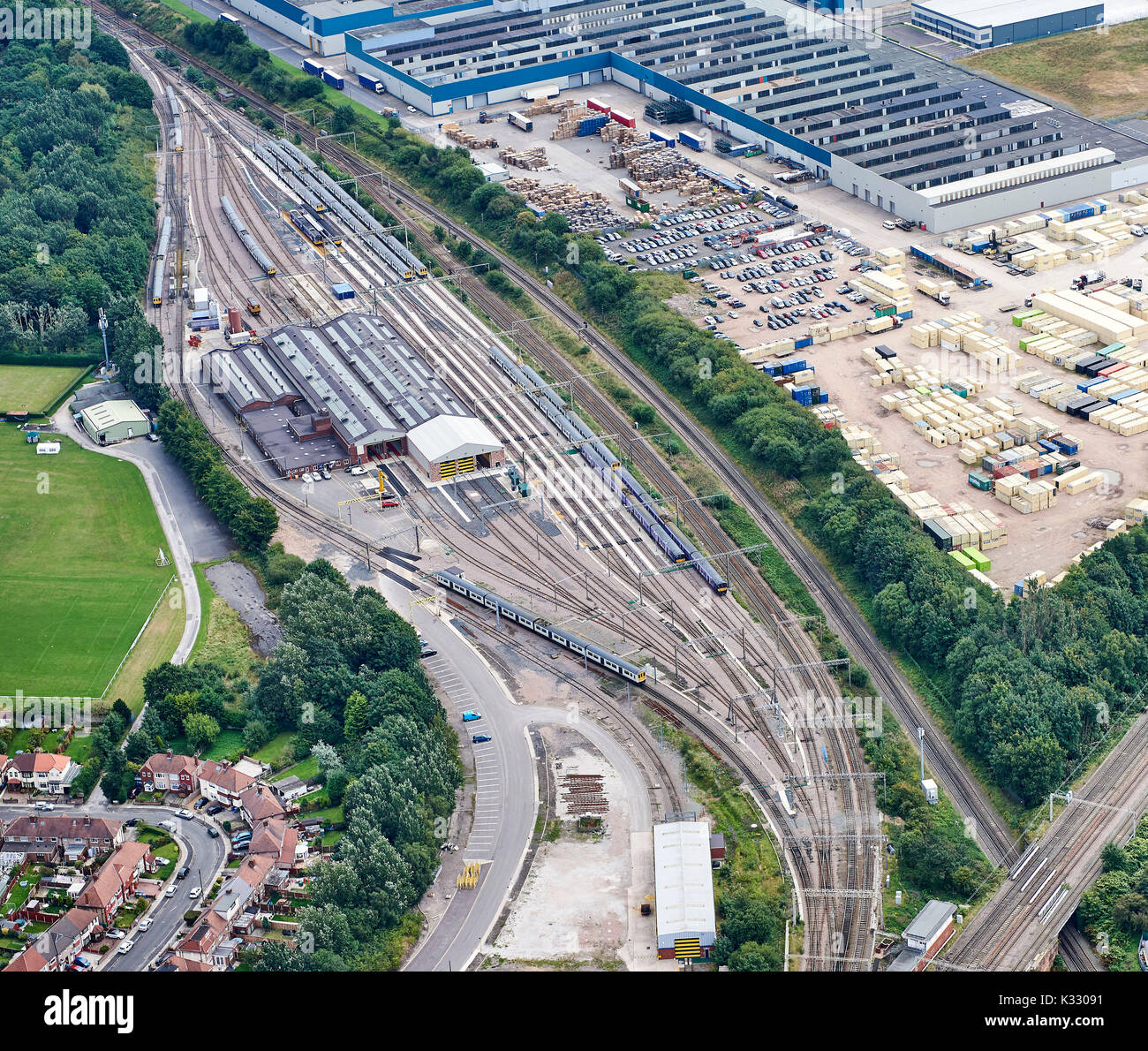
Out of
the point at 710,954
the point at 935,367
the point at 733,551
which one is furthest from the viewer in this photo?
the point at 935,367

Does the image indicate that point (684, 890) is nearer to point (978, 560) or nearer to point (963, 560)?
point (963, 560)

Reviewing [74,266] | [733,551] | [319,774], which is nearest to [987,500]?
[733,551]

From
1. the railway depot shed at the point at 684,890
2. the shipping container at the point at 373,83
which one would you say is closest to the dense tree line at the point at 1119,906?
the railway depot shed at the point at 684,890

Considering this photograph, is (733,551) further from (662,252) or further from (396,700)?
(662,252)

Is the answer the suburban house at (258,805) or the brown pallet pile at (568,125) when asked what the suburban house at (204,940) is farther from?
the brown pallet pile at (568,125)

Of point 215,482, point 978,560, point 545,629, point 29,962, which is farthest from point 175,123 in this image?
point 29,962

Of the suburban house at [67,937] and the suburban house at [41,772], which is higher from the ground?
the suburban house at [67,937]
